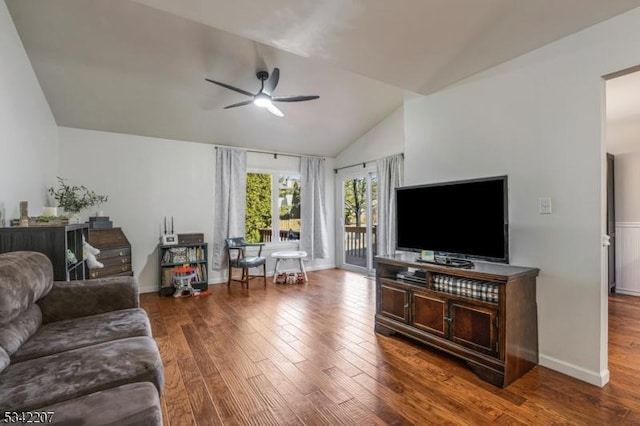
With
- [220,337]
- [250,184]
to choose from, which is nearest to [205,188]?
[250,184]

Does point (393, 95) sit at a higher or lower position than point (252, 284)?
higher

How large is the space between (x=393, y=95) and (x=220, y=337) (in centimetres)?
387

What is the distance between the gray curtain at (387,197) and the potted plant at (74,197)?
4095mm

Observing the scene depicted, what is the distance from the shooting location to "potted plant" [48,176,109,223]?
3752 mm

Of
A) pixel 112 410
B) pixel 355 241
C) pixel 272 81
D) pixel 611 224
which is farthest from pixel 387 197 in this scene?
pixel 112 410

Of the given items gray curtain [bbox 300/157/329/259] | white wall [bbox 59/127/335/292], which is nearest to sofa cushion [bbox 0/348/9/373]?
white wall [bbox 59/127/335/292]

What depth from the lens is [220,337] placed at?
291 cm

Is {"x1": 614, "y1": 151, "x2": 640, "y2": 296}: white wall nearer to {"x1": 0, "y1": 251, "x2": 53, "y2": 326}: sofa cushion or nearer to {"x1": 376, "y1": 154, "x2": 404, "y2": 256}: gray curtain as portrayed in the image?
{"x1": 376, "y1": 154, "x2": 404, "y2": 256}: gray curtain

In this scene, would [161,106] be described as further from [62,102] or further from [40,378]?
[40,378]

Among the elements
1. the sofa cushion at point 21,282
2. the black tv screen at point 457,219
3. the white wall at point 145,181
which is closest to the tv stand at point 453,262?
the black tv screen at point 457,219

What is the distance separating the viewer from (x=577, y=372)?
215 cm

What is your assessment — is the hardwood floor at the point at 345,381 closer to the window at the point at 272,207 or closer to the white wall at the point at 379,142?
the window at the point at 272,207

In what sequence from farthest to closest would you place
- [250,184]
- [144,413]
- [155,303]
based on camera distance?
[250,184], [155,303], [144,413]

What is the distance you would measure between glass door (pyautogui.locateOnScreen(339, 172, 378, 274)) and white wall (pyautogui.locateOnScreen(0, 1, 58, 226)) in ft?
15.0
